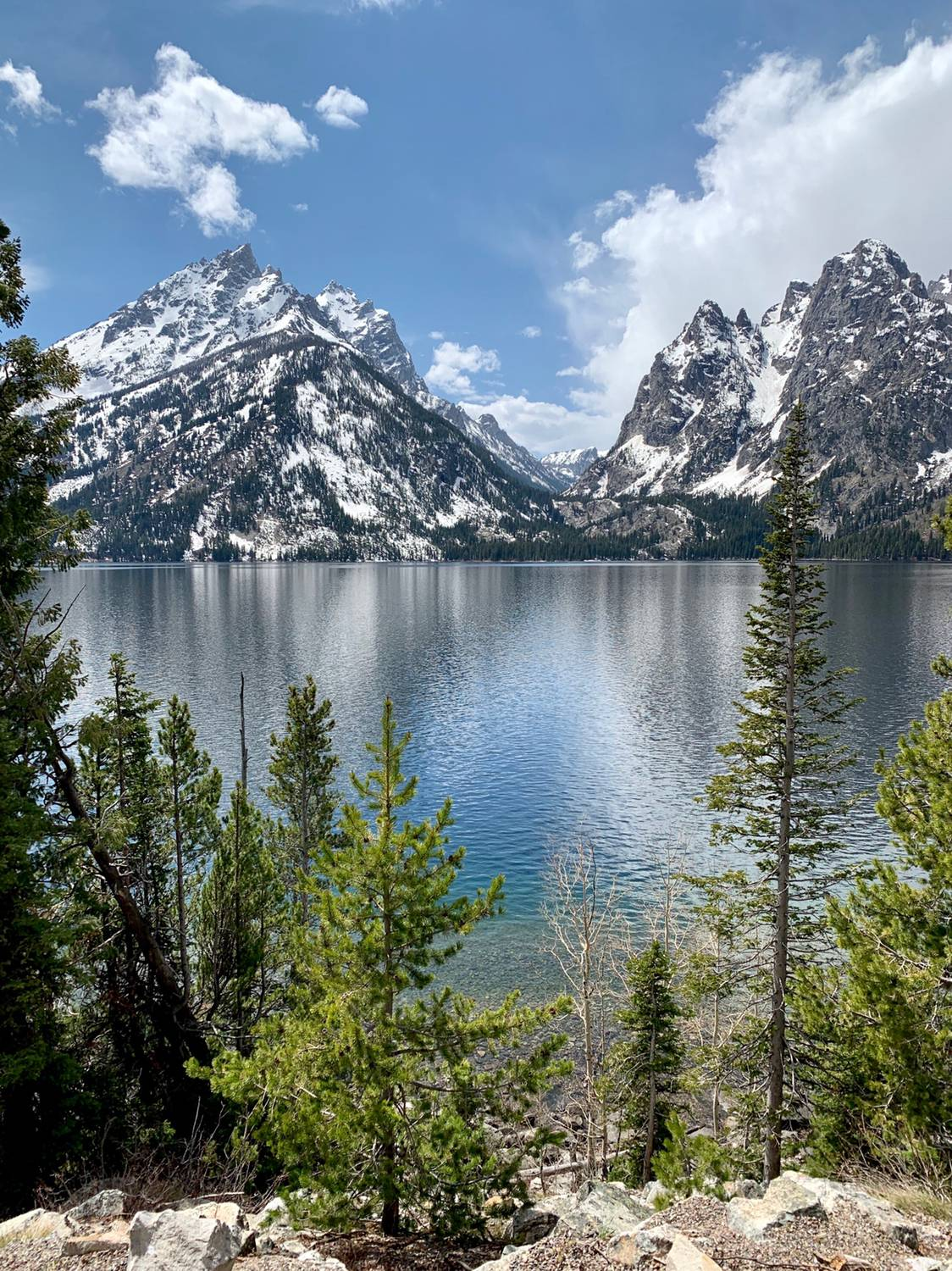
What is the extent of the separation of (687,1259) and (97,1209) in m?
8.57

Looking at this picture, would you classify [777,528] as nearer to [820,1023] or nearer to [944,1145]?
[820,1023]

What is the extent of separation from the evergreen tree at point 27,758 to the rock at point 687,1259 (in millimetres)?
11242

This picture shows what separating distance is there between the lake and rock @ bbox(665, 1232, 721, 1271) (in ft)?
76.1

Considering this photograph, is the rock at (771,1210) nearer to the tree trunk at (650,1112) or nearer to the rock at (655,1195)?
the rock at (655,1195)

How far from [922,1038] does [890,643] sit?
326 ft

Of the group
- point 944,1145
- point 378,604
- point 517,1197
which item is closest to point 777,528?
point 944,1145

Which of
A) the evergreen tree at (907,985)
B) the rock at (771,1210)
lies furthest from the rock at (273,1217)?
the evergreen tree at (907,985)

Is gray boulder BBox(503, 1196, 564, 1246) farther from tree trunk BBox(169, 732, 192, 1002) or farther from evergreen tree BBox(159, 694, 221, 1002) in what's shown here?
evergreen tree BBox(159, 694, 221, 1002)

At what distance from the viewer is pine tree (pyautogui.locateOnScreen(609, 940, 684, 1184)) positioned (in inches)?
787

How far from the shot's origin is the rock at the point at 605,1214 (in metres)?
8.95

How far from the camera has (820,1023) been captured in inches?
580

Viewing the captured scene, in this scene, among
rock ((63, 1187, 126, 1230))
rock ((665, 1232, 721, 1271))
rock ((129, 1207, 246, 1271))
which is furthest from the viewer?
rock ((63, 1187, 126, 1230))

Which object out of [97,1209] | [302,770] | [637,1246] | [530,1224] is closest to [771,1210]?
[637,1246]

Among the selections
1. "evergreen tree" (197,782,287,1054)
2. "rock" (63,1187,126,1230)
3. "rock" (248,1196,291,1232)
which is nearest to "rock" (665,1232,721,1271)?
"rock" (248,1196,291,1232)
